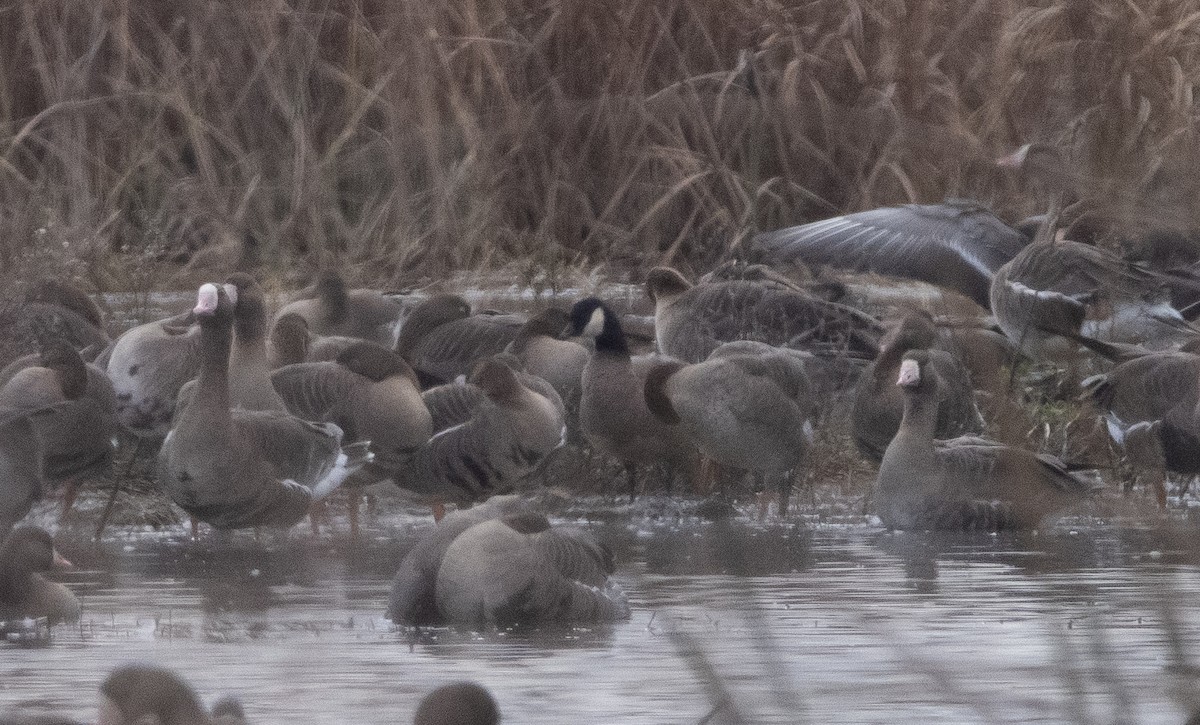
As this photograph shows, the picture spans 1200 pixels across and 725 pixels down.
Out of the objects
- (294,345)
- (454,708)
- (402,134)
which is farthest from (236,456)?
(402,134)

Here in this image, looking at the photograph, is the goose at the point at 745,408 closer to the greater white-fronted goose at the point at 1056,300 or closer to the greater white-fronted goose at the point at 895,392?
the greater white-fronted goose at the point at 895,392

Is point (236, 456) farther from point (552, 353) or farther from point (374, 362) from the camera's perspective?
point (552, 353)

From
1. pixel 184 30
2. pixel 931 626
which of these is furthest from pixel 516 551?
pixel 184 30

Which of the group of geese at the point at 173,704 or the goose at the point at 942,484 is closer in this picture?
the group of geese at the point at 173,704

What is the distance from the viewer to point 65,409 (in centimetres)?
883

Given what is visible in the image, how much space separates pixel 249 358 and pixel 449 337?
1.45 meters

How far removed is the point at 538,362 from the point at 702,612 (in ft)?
12.7

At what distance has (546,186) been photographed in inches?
513

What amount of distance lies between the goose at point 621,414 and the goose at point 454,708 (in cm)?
536

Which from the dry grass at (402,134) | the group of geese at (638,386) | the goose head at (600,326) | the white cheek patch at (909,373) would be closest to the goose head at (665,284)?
the group of geese at (638,386)

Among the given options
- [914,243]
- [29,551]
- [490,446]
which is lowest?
[29,551]

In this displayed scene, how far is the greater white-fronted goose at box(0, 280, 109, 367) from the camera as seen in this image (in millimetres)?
10312

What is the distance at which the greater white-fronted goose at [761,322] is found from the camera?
10414 mm

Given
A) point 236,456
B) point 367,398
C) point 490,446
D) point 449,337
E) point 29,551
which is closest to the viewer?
point 29,551
